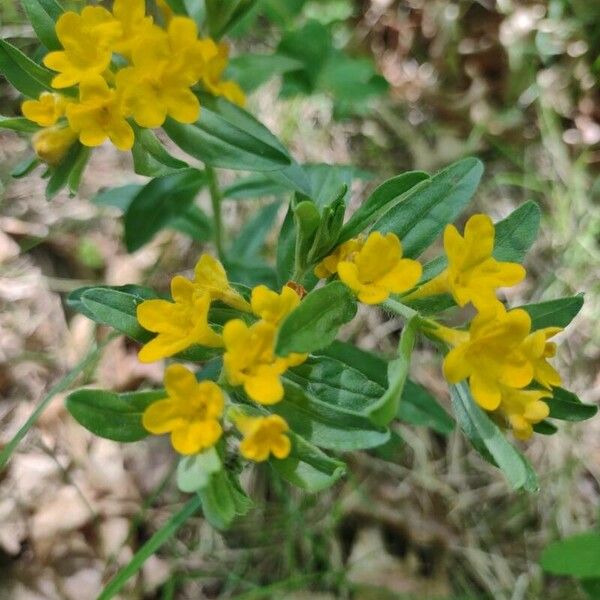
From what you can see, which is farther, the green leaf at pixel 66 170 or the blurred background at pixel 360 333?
the blurred background at pixel 360 333

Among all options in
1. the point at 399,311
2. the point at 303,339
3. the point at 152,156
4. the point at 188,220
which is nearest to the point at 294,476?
the point at 303,339

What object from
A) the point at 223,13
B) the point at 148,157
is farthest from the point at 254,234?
the point at 148,157

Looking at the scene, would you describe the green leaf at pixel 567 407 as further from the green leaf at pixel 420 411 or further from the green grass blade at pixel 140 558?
the green grass blade at pixel 140 558

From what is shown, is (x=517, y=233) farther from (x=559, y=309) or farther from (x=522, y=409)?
(x=522, y=409)

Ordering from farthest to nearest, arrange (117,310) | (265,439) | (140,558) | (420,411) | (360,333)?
(360,333)
(420,411)
(140,558)
(117,310)
(265,439)

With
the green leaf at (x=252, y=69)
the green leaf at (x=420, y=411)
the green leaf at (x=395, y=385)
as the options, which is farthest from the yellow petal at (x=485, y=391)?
the green leaf at (x=252, y=69)
